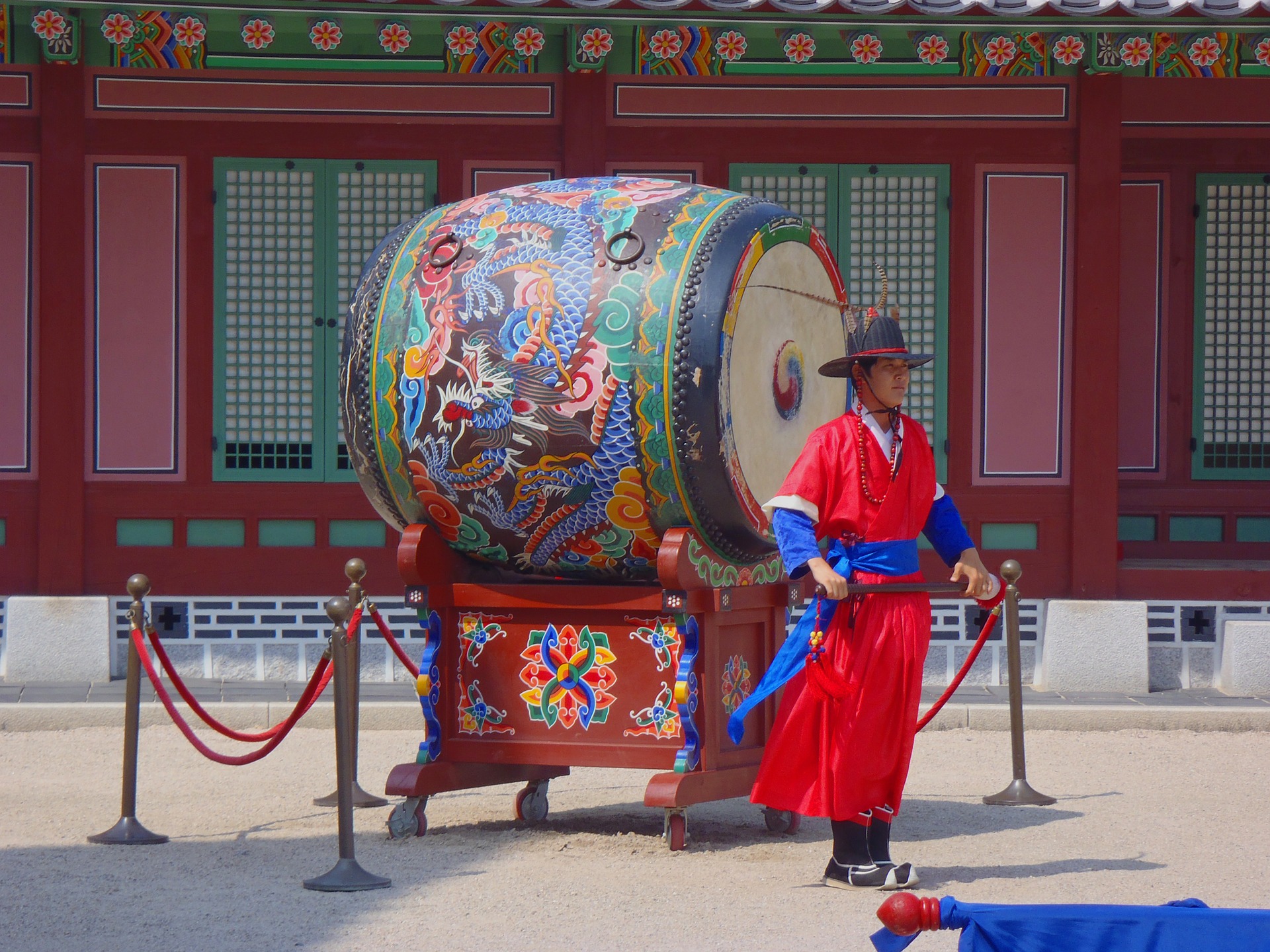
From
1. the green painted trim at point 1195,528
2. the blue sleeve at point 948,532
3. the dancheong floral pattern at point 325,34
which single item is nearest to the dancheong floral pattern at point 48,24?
the dancheong floral pattern at point 325,34

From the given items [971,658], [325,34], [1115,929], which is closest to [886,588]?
[971,658]

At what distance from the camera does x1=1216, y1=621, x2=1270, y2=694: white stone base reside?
8.16m

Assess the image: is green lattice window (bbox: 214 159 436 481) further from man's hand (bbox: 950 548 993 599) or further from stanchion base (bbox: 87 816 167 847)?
man's hand (bbox: 950 548 993 599)

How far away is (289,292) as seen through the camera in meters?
8.81

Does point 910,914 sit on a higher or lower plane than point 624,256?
lower

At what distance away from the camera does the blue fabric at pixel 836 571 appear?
4.60m

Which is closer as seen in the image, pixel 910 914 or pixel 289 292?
pixel 910 914

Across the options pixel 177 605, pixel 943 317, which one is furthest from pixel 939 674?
pixel 177 605

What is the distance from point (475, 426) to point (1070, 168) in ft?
15.9

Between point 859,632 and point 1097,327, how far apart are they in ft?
15.1

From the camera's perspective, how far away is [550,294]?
504 centimetres

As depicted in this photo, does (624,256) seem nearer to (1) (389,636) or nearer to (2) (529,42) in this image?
(1) (389,636)

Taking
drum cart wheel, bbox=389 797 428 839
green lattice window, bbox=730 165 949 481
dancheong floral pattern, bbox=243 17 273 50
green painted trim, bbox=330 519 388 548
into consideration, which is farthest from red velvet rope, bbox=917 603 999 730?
dancheong floral pattern, bbox=243 17 273 50

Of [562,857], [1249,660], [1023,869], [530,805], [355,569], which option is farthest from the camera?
[1249,660]
